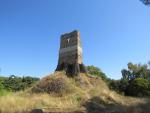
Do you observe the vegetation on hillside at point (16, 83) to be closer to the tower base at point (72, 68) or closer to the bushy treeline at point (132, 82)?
the bushy treeline at point (132, 82)

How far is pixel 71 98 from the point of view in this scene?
806 inches

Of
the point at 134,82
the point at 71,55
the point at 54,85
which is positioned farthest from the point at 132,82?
the point at 54,85

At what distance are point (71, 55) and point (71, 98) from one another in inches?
306

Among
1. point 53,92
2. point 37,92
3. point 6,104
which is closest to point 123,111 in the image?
point 6,104

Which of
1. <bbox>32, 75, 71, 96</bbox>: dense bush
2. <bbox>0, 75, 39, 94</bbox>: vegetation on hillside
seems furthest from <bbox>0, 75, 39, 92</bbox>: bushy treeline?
<bbox>32, 75, 71, 96</bbox>: dense bush

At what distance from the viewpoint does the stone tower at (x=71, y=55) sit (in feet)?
87.9

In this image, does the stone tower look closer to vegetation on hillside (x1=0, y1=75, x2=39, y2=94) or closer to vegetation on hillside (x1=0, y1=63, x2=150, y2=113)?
vegetation on hillside (x1=0, y1=63, x2=150, y2=113)

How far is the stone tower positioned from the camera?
26797 mm

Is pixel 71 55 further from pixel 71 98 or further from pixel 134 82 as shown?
pixel 134 82

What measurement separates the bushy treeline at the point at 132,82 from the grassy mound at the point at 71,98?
39.1ft

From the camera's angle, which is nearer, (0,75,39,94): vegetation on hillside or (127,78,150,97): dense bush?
(127,78,150,97): dense bush

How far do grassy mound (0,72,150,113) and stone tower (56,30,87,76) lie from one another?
110 centimetres

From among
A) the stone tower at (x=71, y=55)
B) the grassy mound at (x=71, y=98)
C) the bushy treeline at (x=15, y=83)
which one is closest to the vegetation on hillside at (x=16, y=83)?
the bushy treeline at (x=15, y=83)

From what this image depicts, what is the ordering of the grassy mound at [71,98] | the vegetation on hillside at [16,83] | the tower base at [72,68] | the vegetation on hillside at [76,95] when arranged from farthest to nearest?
the vegetation on hillside at [16,83] < the tower base at [72,68] < the vegetation on hillside at [76,95] < the grassy mound at [71,98]
